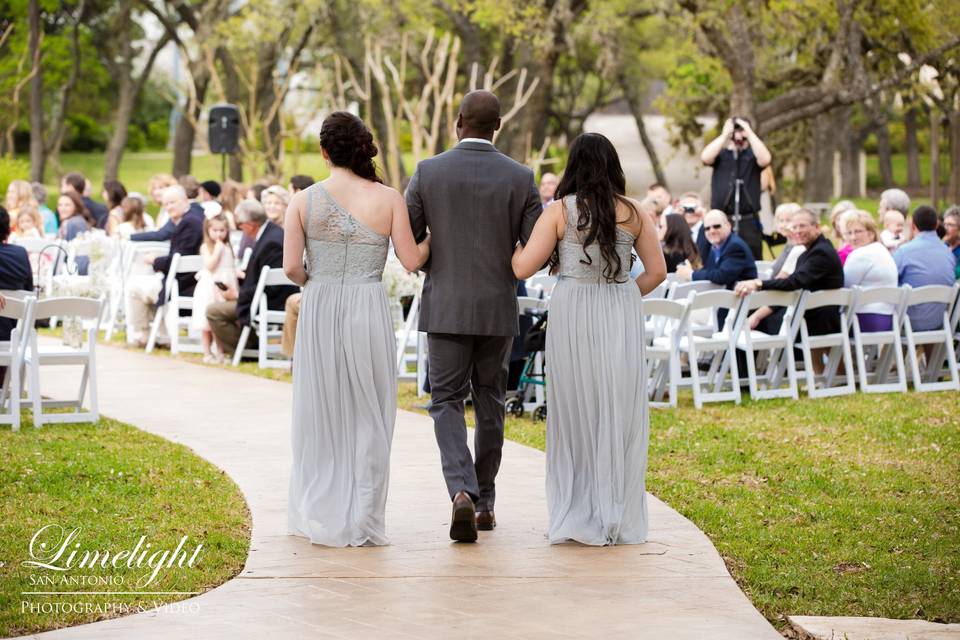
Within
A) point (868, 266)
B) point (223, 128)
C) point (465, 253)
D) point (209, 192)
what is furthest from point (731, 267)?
point (223, 128)

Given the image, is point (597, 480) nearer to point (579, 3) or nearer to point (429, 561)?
point (429, 561)

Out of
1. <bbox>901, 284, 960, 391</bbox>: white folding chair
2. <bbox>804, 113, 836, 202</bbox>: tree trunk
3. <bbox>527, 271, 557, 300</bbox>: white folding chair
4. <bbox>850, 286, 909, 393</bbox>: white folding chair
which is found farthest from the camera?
<bbox>804, 113, 836, 202</bbox>: tree trunk

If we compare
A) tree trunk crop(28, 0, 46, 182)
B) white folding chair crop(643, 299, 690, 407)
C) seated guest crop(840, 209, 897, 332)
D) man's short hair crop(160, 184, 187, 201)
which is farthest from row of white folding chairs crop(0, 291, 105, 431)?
tree trunk crop(28, 0, 46, 182)

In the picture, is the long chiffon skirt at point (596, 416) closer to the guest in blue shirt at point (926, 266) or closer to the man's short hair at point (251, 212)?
the guest in blue shirt at point (926, 266)

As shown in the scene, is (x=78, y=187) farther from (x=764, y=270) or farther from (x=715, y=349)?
(x=715, y=349)

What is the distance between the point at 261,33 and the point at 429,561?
31.3 m

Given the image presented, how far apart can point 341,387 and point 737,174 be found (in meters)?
8.89

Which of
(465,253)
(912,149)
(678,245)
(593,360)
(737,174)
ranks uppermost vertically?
(912,149)

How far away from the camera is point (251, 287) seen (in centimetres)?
1373

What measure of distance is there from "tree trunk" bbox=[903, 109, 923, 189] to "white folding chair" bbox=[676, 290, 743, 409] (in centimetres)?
4195

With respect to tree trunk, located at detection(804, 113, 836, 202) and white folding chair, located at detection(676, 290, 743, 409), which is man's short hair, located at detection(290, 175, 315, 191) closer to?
white folding chair, located at detection(676, 290, 743, 409)

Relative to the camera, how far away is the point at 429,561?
6.58m

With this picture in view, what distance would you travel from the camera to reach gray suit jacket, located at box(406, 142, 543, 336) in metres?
6.96

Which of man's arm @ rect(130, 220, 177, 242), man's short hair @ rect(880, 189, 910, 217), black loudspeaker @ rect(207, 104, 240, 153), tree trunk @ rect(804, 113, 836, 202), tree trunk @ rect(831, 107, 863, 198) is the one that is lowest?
man's arm @ rect(130, 220, 177, 242)
